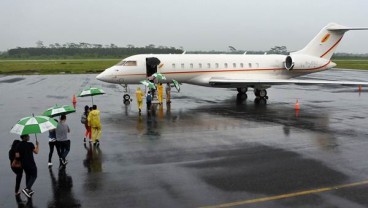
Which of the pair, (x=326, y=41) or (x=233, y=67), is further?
(x=326, y=41)

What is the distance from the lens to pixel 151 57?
23953 mm

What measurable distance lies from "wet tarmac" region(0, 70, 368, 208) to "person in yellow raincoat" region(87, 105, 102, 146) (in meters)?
0.35

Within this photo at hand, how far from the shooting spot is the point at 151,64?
78.0 ft

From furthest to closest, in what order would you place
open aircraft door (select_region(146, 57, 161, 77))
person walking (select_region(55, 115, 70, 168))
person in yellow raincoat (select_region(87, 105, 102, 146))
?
open aircraft door (select_region(146, 57, 161, 77))
person in yellow raincoat (select_region(87, 105, 102, 146))
person walking (select_region(55, 115, 70, 168))

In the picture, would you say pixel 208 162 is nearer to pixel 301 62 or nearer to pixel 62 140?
pixel 62 140

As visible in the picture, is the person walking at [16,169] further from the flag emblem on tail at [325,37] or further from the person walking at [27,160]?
the flag emblem on tail at [325,37]

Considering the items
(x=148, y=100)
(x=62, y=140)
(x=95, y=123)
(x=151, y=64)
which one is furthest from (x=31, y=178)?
(x=151, y=64)

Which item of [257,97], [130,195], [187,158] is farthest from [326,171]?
[257,97]

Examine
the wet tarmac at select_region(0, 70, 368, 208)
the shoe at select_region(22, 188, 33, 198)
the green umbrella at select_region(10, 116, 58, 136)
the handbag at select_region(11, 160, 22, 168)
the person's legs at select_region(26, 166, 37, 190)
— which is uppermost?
the green umbrella at select_region(10, 116, 58, 136)

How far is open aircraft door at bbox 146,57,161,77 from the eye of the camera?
77.9 ft

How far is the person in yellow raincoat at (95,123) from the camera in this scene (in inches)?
478

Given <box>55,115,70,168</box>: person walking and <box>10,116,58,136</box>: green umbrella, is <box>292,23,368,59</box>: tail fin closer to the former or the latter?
<box>55,115,70,168</box>: person walking

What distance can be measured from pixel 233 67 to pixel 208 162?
54.0 ft

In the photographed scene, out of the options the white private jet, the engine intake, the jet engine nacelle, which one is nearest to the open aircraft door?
the white private jet
